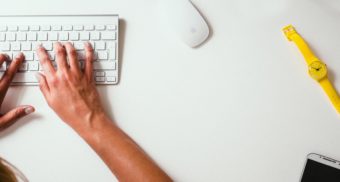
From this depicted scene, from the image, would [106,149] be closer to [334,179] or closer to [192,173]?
[192,173]

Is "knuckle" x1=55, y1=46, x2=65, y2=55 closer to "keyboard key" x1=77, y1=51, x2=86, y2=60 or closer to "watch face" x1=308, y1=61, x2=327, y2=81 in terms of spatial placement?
"keyboard key" x1=77, y1=51, x2=86, y2=60

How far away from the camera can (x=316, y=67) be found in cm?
77

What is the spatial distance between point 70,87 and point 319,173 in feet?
1.82

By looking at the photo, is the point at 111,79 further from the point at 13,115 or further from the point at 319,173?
the point at 319,173

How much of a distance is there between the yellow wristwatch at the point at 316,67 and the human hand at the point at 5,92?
58 cm

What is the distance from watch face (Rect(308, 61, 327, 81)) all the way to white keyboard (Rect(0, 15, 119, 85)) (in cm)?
42

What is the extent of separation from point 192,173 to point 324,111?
1.04 feet

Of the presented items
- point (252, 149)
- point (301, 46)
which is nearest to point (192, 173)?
point (252, 149)

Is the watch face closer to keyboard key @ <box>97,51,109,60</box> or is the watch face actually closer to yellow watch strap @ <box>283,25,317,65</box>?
yellow watch strap @ <box>283,25,317,65</box>

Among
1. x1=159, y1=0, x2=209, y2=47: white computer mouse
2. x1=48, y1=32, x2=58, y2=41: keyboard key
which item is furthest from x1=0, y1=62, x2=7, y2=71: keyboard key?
x1=159, y1=0, x2=209, y2=47: white computer mouse

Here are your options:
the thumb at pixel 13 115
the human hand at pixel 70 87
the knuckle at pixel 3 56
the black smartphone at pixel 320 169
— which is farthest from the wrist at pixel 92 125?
the black smartphone at pixel 320 169

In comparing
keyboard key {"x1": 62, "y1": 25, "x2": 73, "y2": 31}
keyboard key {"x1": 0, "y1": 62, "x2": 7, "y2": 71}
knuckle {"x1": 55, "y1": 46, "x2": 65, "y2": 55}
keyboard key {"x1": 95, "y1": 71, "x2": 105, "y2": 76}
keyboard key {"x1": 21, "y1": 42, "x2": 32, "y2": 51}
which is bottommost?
keyboard key {"x1": 95, "y1": 71, "x2": 105, "y2": 76}

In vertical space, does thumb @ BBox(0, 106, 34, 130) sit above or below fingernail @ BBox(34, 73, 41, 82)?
below

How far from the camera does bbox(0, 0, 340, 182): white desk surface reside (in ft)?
2.47
